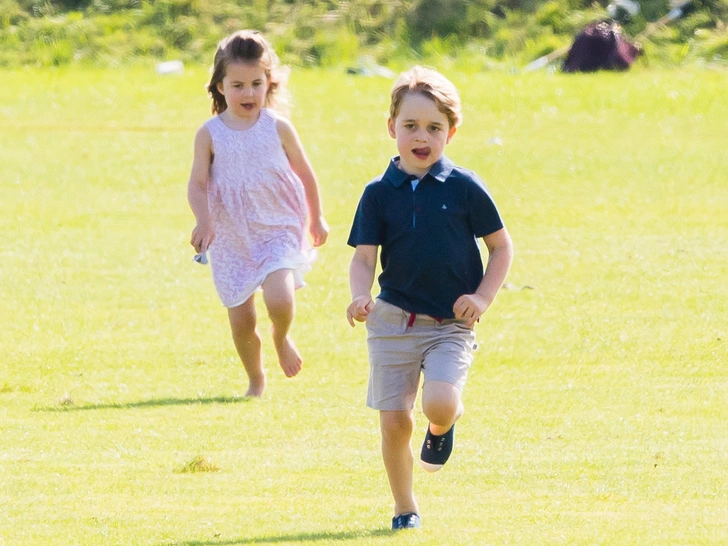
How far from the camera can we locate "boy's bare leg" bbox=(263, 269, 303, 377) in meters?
7.98

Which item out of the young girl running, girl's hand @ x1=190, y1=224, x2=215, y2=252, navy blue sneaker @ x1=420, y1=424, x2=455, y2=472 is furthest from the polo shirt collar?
the young girl running

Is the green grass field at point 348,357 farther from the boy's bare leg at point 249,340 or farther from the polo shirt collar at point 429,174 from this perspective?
the polo shirt collar at point 429,174

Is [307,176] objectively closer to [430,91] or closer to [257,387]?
[257,387]

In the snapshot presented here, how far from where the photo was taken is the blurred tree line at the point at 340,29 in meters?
26.0

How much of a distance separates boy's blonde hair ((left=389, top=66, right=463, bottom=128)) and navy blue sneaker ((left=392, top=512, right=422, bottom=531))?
146 cm

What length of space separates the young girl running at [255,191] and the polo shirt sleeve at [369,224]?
2592mm

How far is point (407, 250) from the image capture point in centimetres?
541

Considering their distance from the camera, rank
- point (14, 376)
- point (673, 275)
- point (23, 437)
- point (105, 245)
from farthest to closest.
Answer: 1. point (105, 245)
2. point (673, 275)
3. point (14, 376)
4. point (23, 437)

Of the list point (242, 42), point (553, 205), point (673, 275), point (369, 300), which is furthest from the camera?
point (553, 205)

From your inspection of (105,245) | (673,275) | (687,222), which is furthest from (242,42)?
(687,222)

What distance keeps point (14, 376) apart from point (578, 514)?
466 cm

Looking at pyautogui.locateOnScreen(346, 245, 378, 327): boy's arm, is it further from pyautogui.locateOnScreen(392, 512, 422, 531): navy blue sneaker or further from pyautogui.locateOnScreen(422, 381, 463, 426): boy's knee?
pyautogui.locateOnScreen(392, 512, 422, 531): navy blue sneaker

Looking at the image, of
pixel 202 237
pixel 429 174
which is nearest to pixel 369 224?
pixel 429 174

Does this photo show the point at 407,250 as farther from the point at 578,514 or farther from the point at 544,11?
the point at 544,11
